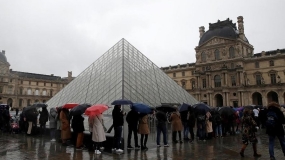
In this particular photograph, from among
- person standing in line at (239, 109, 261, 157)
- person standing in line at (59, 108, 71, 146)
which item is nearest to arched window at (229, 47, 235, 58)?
person standing in line at (239, 109, 261, 157)

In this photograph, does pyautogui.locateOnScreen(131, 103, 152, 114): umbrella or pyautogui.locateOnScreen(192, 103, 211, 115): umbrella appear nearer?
pyautogui.locateOnScreen(131, 103, 152, 114): umbrella

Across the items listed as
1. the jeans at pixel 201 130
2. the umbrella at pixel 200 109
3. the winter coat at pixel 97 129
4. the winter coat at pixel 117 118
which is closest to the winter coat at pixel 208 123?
the jeans at pixel 201 130

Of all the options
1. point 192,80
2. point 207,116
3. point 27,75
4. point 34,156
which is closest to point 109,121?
point 207,116

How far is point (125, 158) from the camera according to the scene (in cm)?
562

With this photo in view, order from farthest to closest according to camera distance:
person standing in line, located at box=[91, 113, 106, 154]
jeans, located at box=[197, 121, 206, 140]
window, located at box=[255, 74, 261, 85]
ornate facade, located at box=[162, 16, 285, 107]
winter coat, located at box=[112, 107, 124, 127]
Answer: window, located at box=[255, 74, 261, 85], ornate facade, located at box=[162, 16, 285, 107], jeans, located at box=[197, 121, 206, 140], winter coat, located at box=[112, 107, 124, 127], person standing in line, located at box=[91, 113, 106, 154]

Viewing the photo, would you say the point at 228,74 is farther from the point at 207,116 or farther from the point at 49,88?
the point at 49,88

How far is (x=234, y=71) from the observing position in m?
40.6

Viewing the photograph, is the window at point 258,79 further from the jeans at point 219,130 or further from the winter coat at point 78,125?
the winter coat at point 78,125

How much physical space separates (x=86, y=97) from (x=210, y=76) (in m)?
32.4

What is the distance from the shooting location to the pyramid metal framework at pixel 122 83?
1408 cm

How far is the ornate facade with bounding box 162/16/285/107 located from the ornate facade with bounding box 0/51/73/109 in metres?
39.5

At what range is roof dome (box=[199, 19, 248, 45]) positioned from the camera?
4219 centimetres

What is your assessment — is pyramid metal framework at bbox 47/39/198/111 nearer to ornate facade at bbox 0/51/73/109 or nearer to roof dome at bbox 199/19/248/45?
roof dome at bbox 199/19/248/45

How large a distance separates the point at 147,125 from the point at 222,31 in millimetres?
40406
